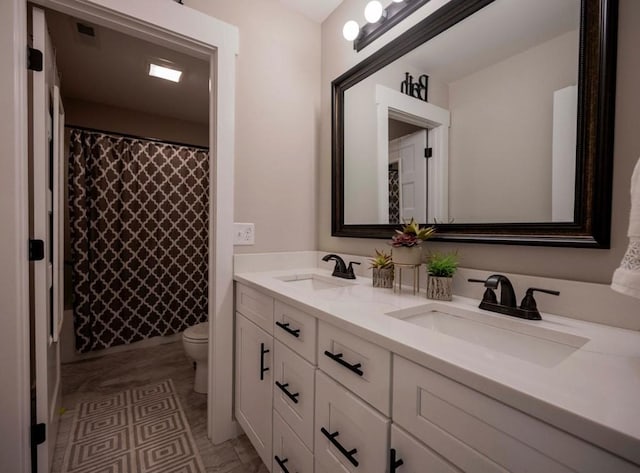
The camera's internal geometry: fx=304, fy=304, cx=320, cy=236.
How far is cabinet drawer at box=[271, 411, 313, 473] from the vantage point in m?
1.04

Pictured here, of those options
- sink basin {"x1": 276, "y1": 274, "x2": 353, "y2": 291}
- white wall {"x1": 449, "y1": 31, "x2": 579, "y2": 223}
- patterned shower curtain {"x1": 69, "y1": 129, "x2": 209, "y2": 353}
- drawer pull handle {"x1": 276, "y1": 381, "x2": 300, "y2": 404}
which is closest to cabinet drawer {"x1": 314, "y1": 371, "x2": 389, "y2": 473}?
drawer pull handle {"x1": 276, "y1": 381, "x2": 300, "y2": 404}

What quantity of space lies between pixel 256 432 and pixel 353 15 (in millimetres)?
2222

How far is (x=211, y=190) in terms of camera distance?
162 centimetres

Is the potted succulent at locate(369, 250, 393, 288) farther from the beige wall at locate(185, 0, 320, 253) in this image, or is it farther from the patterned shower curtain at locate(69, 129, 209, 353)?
the patterned shower curtain at locate(69, 129, 209, 353)

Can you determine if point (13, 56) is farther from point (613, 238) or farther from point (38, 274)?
point (613, 238)

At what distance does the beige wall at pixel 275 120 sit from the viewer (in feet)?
5.50

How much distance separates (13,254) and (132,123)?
96.7 inches

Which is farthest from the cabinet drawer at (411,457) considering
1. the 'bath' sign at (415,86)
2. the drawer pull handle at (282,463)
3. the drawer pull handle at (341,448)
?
the 'bath' sign at (415,86)

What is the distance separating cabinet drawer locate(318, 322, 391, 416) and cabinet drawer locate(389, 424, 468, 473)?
0.19ft

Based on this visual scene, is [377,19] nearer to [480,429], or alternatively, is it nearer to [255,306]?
[255,306]

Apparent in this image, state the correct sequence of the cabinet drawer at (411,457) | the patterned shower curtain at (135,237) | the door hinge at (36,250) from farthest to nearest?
the patterned shower curtain at (135,237)
the door hinge at (36,250)
the cabinet drawer at (411,457)

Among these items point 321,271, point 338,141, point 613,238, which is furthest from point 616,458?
point 338,141

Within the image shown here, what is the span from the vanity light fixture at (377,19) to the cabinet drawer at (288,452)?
5.98 feet

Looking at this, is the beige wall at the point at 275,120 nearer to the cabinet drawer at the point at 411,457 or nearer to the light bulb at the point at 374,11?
the light bulb at the point at 374,11
